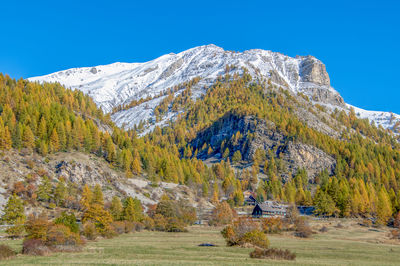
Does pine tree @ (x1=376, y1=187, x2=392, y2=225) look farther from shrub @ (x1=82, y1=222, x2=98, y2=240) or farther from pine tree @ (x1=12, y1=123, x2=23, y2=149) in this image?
pine tree @ (x1=12, y1=123, x2=23, y2=149)

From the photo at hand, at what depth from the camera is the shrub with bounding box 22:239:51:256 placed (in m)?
36.3

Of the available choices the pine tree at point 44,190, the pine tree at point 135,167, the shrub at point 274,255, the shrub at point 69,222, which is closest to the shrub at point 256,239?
the shrub at point 274,255

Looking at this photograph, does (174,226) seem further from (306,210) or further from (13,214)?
(306,210)

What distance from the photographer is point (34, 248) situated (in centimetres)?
3666

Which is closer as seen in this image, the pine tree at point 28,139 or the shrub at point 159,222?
the shrub at point 159,222

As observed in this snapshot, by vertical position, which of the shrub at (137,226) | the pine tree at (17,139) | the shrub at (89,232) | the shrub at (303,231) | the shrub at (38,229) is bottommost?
the shrub at (303,231)

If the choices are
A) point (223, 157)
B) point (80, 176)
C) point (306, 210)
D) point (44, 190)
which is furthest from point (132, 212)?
point (223, 157)

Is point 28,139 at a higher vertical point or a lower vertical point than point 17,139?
higher

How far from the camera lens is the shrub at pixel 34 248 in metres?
36.3

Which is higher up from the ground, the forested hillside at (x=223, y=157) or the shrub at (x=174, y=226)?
the forested hillside at (x=223, y=157)

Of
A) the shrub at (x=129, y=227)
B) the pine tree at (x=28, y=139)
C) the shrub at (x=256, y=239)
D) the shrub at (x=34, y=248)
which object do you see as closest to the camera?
the shrub at (x=34, y=248)

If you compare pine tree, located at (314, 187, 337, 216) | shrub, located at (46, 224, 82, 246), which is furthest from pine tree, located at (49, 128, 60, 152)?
pine tree, located at (314, 187, 337, 216)

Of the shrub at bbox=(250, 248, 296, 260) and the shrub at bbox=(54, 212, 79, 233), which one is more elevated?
the shrub at bbox=(54, 212, 79, 233)

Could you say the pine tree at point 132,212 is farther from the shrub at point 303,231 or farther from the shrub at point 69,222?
the shrub at point 303,231
